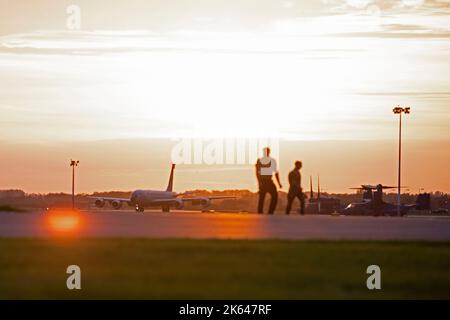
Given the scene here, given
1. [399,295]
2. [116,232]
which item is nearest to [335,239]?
[116,232]

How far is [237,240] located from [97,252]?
319 cm

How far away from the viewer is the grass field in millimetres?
14766

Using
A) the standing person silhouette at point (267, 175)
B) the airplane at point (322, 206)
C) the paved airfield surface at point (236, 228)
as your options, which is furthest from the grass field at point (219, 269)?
the airplane at point (322, 206)

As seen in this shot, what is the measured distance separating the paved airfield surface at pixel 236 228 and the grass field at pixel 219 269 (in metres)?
2.01

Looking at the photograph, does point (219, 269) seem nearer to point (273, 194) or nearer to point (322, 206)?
point (273, 194)

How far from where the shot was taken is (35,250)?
18.4 metres

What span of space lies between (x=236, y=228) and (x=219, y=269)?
7.88 meters

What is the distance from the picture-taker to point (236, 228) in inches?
962

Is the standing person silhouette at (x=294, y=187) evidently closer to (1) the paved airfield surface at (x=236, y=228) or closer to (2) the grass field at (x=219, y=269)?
(1) the paved airfield surface at (x=236, y=228)

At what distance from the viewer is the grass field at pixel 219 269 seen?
48.4 feet

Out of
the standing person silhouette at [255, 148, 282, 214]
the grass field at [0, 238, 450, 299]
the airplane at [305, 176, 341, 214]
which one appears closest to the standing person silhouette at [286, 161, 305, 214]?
the standing person silhouette at [255, 148, 282, 214]

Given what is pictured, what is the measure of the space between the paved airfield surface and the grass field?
2010mm

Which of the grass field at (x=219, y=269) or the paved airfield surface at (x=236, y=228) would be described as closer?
the grass field at (x=219, y=269)

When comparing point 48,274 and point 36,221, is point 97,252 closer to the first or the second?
point 48,274
